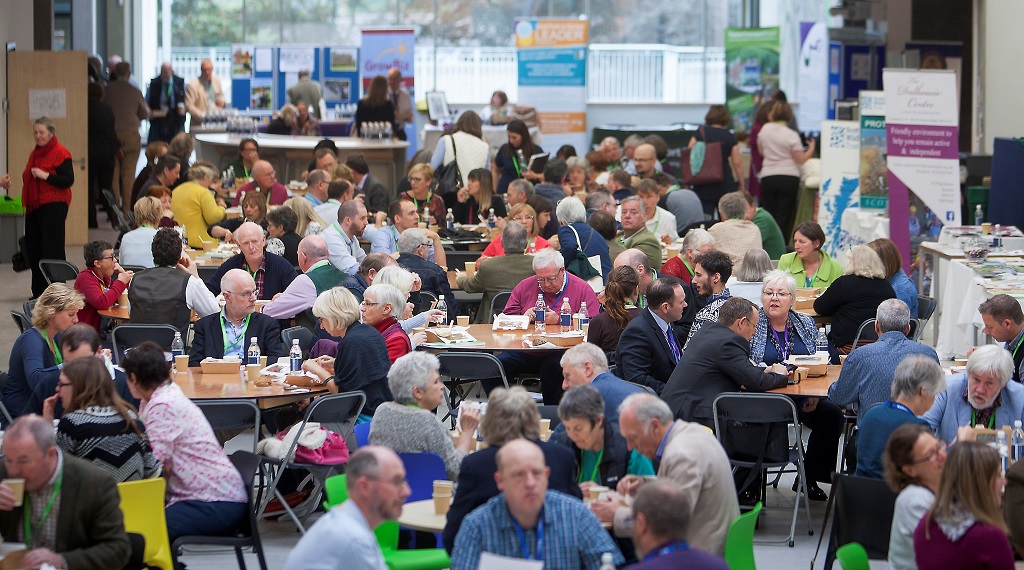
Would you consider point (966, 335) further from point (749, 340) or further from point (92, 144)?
point (92, 144)

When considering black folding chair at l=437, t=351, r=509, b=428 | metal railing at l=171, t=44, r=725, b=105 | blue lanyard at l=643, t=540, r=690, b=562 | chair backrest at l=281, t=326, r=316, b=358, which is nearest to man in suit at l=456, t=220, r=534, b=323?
black folding chair at l=437, t=351, r=509, b=428

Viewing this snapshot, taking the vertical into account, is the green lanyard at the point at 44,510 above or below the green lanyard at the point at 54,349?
below

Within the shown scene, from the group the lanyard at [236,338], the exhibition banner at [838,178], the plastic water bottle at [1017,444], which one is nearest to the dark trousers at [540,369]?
the lanyard at [236,338]

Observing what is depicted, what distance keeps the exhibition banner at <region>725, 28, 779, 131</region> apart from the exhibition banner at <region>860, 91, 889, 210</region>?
849cm

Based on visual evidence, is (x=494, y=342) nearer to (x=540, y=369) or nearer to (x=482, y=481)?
(x=540, y=369)

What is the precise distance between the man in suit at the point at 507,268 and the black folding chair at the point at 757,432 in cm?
270

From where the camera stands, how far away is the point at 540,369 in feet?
26.6

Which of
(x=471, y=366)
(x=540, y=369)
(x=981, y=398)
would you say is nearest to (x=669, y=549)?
(x=981, y=398)

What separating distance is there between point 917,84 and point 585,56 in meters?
10.3

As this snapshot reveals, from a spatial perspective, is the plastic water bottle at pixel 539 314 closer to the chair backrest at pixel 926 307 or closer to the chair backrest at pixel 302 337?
the chair backrest at pixel 302 337

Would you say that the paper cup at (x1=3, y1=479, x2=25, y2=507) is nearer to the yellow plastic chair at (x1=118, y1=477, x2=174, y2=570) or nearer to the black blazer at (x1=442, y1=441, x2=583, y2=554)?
the yellow plastic chair at (x1=118, y1=477, x2=174, y2=570)

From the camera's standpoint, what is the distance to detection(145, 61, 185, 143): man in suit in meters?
19.5

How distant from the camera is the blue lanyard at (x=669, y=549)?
3.70m

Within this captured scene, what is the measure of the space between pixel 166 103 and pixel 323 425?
14.2m
